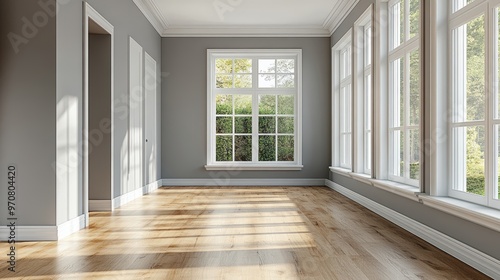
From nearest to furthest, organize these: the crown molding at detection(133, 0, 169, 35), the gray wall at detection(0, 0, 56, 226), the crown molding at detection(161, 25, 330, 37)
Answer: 1. the gray wall at detection(0, 0, 56, 226)
2. the crown molding at detection(133, 0, 169, 35)
3. the crown molding at detection(161, 25, 330, 37)

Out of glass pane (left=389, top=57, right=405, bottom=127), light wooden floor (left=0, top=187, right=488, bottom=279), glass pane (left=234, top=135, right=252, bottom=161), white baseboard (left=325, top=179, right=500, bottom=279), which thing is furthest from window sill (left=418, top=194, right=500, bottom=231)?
glass pane (left=234, top=135, right=252, bottom=161)

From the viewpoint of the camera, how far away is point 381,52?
16.4 ft

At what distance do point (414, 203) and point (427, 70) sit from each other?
44.8 inches

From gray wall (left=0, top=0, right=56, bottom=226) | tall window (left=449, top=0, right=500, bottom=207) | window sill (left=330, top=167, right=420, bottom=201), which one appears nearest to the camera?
tall window (left=449, top=0, right=500, bottom=207)

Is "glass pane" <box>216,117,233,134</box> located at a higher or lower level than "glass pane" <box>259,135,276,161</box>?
higher

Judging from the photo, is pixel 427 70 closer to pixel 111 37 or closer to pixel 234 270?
pixel 234 270

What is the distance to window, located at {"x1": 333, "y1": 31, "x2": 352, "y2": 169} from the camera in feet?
23.8

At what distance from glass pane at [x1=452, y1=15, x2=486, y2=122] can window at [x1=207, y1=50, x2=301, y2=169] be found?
16.9 ft

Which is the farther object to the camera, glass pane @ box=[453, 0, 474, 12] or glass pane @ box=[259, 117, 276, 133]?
glass pane @ box=[259, 117, 276, 133]

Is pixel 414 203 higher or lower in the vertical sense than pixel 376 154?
lower

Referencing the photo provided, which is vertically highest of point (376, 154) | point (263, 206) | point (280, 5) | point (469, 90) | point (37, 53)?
point (280, 5)

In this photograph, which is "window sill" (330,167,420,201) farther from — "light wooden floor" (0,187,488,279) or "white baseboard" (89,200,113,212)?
"white baseboard" (89,200,113,212)

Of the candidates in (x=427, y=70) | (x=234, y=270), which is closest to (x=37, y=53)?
(x=234, y=270)

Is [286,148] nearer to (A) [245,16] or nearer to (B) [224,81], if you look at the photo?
(B) [224,81]
